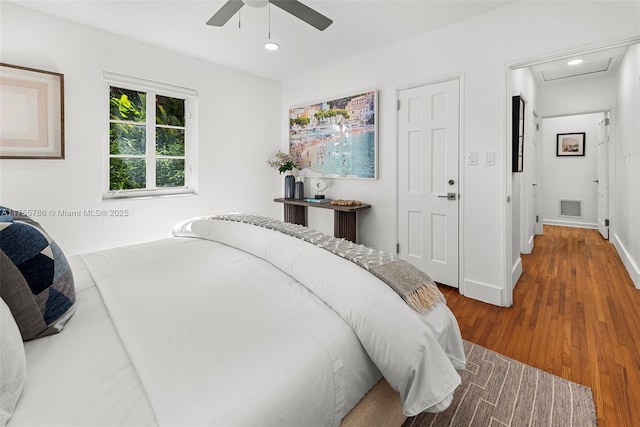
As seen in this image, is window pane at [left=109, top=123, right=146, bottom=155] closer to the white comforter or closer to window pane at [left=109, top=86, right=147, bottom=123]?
window pane at [left=109, top=86, right=147, bottom=123]

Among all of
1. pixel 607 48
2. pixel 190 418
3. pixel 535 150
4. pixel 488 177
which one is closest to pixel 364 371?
pixel 190 418

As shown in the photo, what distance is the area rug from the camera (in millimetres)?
1453

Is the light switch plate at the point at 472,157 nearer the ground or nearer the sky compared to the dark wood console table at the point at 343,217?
nearer the sky

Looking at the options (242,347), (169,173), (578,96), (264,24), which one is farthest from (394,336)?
(578,96)

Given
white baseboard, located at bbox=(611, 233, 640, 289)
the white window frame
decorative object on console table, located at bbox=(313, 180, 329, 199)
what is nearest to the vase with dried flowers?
decorative object on console table, located at bbox=(313, 180, 329, 199)

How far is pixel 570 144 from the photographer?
19.8ft

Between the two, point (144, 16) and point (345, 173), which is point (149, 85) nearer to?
point (144, 16)

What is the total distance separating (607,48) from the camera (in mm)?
2164

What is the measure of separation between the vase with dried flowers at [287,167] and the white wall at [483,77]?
3.81 ft

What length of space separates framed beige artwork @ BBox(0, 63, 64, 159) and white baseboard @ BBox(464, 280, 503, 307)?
380cm

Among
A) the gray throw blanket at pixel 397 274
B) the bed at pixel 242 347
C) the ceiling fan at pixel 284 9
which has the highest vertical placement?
the ceiling fan at pixel 284 9

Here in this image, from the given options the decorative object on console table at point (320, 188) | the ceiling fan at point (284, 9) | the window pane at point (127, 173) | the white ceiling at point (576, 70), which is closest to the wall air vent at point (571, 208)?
the white ceiling at point (576, 70)

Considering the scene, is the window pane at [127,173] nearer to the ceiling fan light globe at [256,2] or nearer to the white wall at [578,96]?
the ceiling fan light globe at [256,2]

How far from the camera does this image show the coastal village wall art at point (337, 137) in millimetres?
3543
